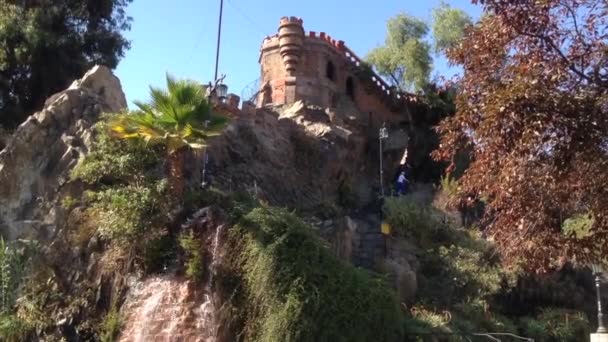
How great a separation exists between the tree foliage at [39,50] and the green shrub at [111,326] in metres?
10.9

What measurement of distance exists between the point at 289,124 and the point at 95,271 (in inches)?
455

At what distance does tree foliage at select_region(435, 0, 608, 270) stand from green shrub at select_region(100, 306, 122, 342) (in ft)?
26.9

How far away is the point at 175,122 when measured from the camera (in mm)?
15875

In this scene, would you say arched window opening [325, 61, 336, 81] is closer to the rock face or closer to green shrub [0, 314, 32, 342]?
the rock face

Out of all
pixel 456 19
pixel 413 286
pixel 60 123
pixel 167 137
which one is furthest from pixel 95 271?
pixel 456 19

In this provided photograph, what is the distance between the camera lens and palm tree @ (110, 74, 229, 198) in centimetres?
1578

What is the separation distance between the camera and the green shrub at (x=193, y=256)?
587 inches

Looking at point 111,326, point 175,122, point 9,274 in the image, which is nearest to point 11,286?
point 9,274

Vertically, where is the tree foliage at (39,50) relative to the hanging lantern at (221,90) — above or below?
above

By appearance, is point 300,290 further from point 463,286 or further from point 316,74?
point 316,74

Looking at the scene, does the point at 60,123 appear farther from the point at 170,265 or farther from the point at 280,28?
the point at 280,28

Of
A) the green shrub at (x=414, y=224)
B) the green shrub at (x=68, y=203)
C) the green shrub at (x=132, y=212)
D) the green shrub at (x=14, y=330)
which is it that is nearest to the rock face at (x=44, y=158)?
the green shrub at (x=68, y=203)

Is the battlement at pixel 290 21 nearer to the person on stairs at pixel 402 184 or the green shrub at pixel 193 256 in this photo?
the person on stairs at pixel 402 184

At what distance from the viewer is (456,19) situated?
36.5m
